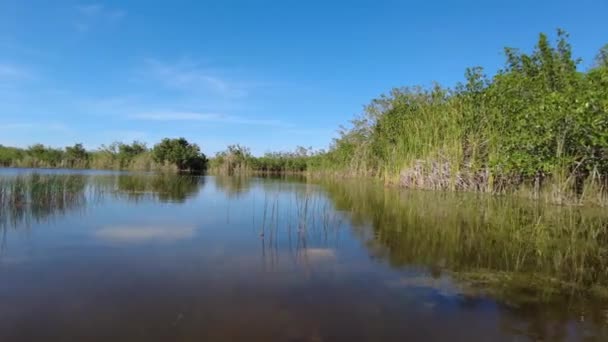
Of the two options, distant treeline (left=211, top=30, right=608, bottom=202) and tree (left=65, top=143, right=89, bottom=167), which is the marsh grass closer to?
distant treeline (left=211, top=30, right=608, bottom=202)

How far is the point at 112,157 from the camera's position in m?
37.8

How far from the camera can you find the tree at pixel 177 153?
38781mm

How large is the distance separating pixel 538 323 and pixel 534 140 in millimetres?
9957

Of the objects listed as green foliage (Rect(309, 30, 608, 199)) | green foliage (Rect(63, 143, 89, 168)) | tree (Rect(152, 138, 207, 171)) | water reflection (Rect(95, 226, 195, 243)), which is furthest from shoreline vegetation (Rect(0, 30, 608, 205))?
green foliage (Rect(63, 143, 89, 168))

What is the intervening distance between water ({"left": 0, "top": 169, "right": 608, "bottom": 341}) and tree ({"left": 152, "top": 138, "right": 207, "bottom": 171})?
32156mm

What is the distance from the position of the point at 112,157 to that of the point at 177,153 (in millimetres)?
6674

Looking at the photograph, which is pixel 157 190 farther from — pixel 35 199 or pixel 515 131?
pixel 515 131

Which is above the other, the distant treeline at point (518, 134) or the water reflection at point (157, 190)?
the distant treeline at point (518, 134)

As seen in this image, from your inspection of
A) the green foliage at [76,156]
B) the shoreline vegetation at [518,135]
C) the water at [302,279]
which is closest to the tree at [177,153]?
the green foliage at [76,156]

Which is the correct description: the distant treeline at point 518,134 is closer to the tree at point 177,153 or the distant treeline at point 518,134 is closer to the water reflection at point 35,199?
the water reflection at point 35,199

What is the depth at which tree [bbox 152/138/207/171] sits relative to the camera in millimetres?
38781

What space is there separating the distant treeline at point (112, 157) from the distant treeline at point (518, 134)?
81.4 feet

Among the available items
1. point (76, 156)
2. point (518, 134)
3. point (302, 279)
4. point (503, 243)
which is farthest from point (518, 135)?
point (76, 156)

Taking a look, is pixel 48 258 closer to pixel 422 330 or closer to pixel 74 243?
pixel 74 243
